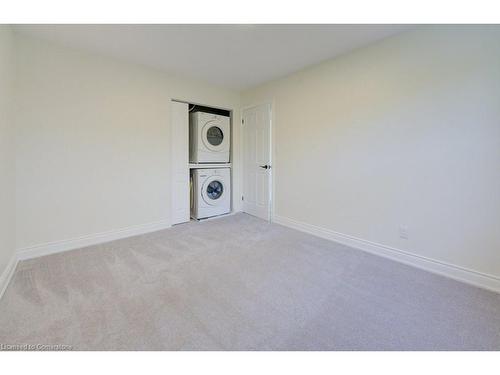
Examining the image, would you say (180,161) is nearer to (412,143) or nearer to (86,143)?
(86,143)

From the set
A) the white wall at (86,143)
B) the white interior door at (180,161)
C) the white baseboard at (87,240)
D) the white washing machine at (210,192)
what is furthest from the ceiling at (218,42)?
the white baseboard at (87,240)

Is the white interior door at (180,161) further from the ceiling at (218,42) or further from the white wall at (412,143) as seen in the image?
the white wall at (412,143)

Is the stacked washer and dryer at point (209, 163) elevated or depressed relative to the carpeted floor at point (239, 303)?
elevated

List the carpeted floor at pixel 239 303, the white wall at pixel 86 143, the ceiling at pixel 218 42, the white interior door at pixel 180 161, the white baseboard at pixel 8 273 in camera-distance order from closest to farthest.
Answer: the carpeted floor at pixel 239 303
the white baseboard at pixel 8 273
the ceiling at pixel 218 42
the white wall at pixel 86 143
the white interior door at pixel 180 161

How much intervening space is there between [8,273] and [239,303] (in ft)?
6.74

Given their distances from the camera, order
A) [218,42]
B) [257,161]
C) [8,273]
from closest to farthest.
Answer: [8,273], [218,42], [257,161]

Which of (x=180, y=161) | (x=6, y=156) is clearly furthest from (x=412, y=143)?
(x=6, y=156)

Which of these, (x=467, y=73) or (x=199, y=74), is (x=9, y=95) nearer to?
(x=199, y=74)

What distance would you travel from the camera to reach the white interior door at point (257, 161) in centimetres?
383

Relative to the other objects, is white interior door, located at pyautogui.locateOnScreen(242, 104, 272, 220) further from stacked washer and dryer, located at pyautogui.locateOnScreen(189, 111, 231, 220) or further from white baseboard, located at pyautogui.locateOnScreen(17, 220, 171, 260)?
white baseboard, located at pyautogui.locateOnScreen(17, 220, 171, 260)

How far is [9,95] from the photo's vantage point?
2033 millimetres

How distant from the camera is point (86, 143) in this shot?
265 cm

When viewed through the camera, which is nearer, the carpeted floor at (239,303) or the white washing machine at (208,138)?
the carpeted floor at (239,303)

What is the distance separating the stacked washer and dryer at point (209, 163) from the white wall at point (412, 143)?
1.48 m
